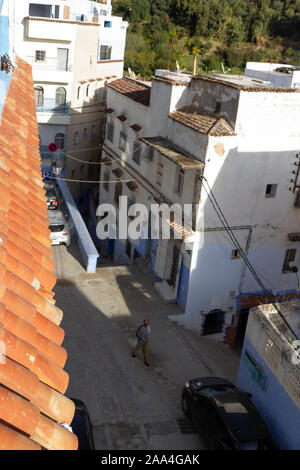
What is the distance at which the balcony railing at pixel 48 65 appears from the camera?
112ft

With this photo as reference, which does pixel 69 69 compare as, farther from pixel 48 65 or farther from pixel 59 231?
pixel 59 231

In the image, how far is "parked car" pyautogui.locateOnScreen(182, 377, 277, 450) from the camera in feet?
43.2

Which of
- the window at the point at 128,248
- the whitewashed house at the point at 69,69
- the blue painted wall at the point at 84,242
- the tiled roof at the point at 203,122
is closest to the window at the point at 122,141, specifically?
the blue painted wall at the point at 84,242

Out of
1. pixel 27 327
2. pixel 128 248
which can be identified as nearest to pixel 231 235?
pixel 128 248

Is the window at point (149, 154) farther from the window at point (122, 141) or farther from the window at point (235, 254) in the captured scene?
the window at point (235, 254)

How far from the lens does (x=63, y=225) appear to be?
81.5ft

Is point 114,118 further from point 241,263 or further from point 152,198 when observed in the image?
point 241,263

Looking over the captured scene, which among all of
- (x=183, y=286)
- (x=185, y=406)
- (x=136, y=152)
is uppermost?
(x=136, y=152)

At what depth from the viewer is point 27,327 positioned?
4.17m

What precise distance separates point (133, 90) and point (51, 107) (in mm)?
8899

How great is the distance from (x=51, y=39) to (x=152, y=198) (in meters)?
15.4

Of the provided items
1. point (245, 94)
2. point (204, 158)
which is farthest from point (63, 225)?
point (245, 94)
